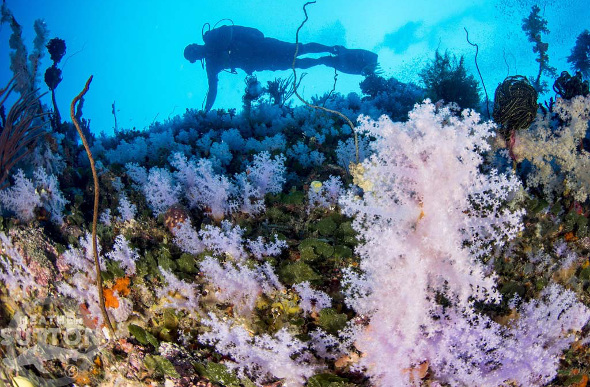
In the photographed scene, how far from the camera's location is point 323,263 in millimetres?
3152

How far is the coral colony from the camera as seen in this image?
2393 mm

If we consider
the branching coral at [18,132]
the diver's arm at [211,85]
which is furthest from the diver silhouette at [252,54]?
the branching coral at [18,132]

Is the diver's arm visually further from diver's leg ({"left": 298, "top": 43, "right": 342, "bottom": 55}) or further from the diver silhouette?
diver's leg ({"left": 298, "top": 43, "right": 342, "bottom": 55})

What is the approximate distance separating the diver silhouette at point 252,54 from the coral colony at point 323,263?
1167 centimetres

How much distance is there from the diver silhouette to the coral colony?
1167 centimetres

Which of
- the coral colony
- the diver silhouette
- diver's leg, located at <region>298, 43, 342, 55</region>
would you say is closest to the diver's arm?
the diver silhouette


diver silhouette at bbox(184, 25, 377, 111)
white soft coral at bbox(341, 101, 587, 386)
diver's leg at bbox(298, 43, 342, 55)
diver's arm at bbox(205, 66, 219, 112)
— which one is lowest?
white soft coral at bbox(341, 101, 587, 386)

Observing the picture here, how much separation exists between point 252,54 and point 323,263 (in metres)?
14.9

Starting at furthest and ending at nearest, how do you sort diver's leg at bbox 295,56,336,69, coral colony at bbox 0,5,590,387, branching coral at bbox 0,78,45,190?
diver's leg at bbox 295,56,336,69 → branching coral at bbox 0,78,45,190 → coral colony at bbox 0,5,590,387

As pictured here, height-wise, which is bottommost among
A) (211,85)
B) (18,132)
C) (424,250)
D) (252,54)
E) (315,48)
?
(424,250)

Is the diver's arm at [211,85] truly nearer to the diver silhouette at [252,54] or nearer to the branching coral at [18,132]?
the diver silhouette at [252,54]

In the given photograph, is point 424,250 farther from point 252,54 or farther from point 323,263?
point 252,54

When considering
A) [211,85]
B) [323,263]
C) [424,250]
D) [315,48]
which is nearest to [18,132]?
[323,263]

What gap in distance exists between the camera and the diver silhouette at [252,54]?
603 inches
